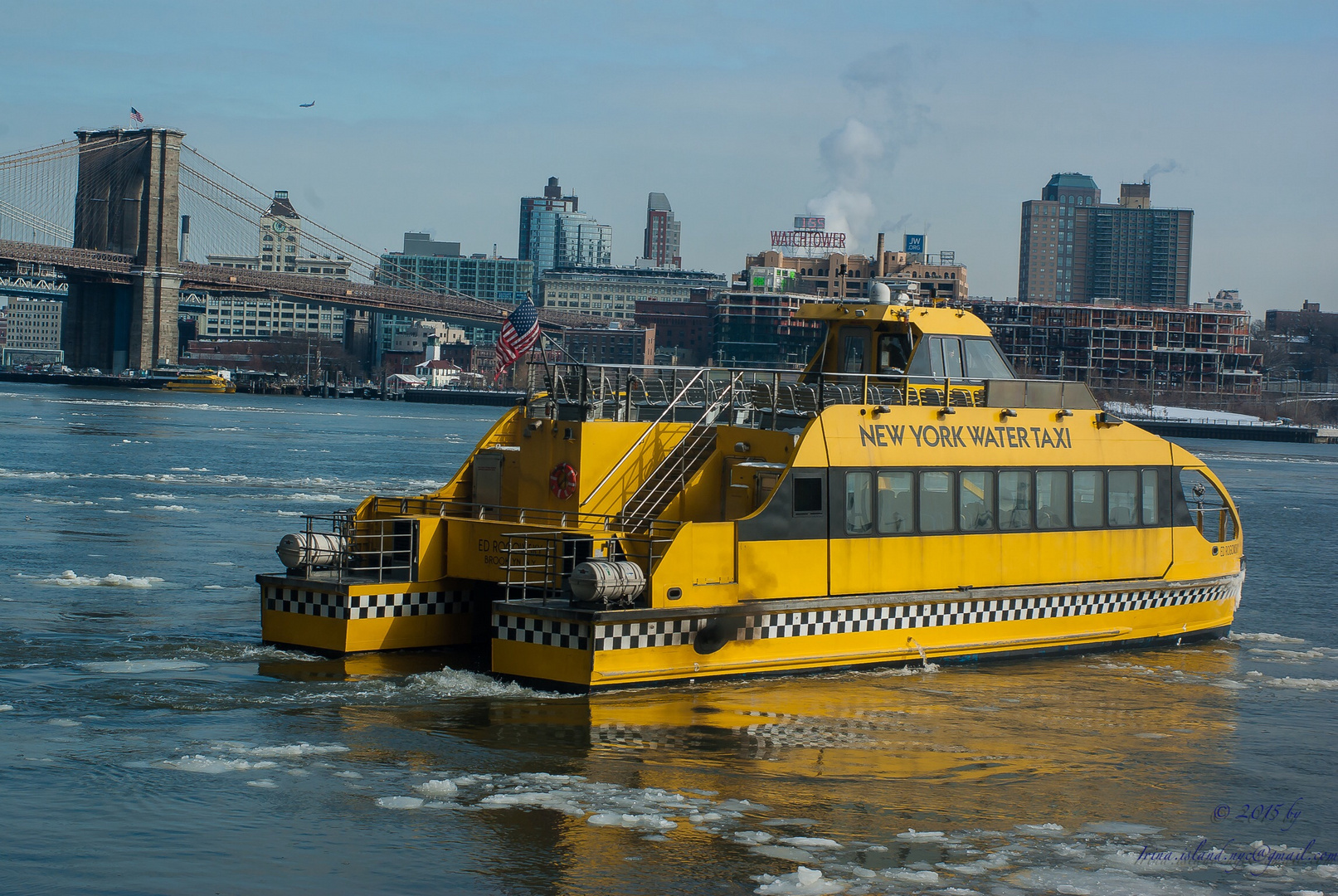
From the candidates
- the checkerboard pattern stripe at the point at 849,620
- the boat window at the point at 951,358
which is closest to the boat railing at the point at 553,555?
the checkerboard pattern stripe at the point at 849,620

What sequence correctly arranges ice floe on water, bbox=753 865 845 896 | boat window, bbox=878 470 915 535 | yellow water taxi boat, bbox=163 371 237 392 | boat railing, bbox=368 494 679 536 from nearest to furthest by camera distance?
ice floe on water, bbox=753 865 845 896
boat railing, bbox=368 494 679 536
boat window, bbox=878 470 915 535
yellow water taxi boat, bbox=163 371 237 392

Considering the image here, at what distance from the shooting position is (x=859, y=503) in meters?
13.8

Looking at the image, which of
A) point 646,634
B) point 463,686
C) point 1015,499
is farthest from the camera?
point 1015,499

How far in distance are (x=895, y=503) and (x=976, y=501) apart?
3.81ft

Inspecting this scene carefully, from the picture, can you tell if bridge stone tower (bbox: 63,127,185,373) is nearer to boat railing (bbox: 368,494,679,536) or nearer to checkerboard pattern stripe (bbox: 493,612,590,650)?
boat railing (bbox: 368,494,679,536)

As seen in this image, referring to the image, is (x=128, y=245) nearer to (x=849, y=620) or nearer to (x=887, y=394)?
(x=887, y=394)

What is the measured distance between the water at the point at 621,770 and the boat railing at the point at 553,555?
3.32ft

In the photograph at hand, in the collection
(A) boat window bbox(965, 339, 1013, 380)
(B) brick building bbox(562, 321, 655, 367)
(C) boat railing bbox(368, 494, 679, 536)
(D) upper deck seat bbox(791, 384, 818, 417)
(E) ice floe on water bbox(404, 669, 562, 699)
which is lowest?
(E) ice floe on water bbox(404, 669, 562, 699)

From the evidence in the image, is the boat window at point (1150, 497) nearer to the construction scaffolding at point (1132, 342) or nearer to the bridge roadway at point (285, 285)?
the bridge roadway at point (285, 285)

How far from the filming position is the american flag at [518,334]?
20578 millimetres

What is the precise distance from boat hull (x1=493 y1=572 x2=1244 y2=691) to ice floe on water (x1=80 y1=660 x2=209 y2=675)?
3.06 meters

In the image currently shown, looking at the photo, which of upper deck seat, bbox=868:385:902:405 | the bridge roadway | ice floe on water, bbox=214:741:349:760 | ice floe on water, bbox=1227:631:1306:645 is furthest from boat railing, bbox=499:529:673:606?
the bridge roadway

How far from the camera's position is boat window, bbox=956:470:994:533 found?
14594mm

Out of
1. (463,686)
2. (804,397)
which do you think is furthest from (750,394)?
(463,686)
